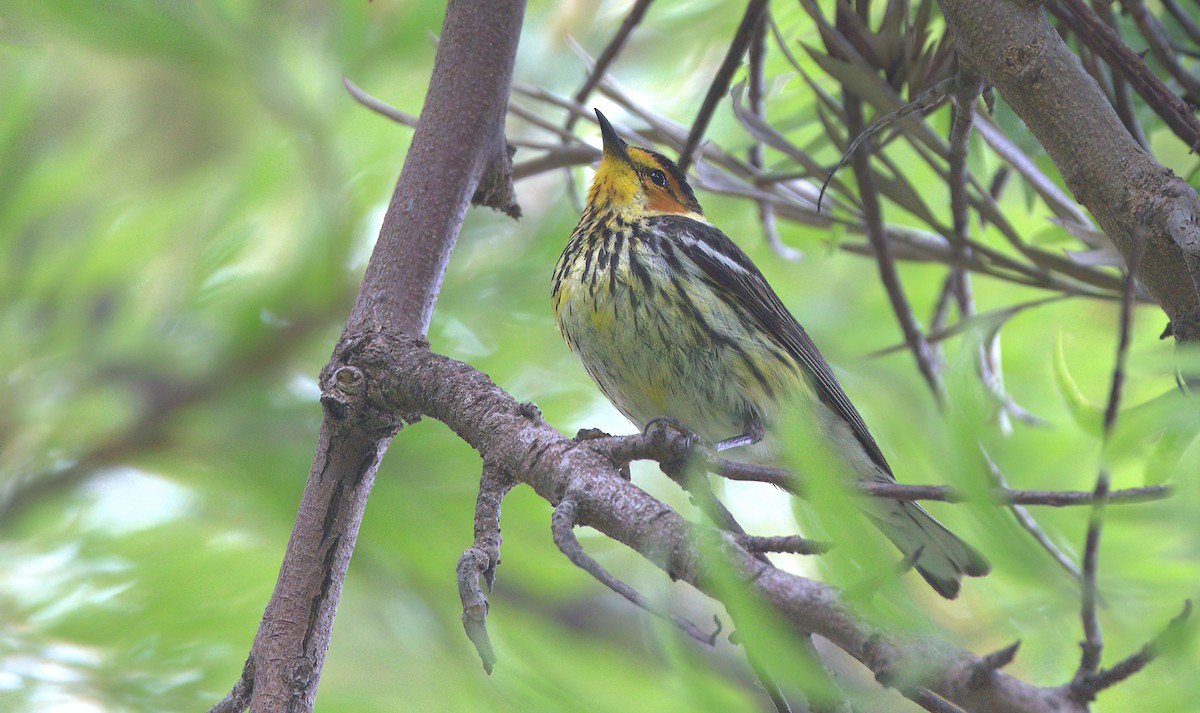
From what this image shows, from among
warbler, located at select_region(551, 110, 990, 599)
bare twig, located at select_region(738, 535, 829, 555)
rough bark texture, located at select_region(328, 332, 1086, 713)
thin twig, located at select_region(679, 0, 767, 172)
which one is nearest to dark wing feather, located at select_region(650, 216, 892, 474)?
warbler, located at select_region(551, 110, 990, 599)

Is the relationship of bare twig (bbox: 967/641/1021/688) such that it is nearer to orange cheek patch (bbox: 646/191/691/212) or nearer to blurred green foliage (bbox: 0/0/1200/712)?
blurred green foliage (bbox: 0/0/1200/712)

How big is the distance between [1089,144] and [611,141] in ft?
3.45

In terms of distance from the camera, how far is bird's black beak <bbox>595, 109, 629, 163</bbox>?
157cm

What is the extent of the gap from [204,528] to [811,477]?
96cm

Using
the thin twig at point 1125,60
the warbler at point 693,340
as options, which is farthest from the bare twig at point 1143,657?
the warbler at point 693,340

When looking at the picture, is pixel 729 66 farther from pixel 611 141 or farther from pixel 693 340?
pixel 611 141

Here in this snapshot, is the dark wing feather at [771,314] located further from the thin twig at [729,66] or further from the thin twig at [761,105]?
the thin twig at [729,66]

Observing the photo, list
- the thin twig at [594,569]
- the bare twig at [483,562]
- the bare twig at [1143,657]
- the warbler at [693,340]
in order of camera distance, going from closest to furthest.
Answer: the bare twig at [1143,657]
the thin twig at [594,569]
the bare twig at [483,562]
the warbler at [693,340]

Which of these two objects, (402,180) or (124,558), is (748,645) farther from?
(124,558)

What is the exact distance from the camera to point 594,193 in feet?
6.07

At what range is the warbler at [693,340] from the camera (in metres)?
1.49

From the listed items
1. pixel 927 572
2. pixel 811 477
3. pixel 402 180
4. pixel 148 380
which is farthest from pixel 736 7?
pixel 811 477

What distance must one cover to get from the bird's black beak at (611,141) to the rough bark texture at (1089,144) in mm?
810

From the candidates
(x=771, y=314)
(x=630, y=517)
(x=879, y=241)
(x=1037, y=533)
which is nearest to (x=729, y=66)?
(x=879, y=241)
